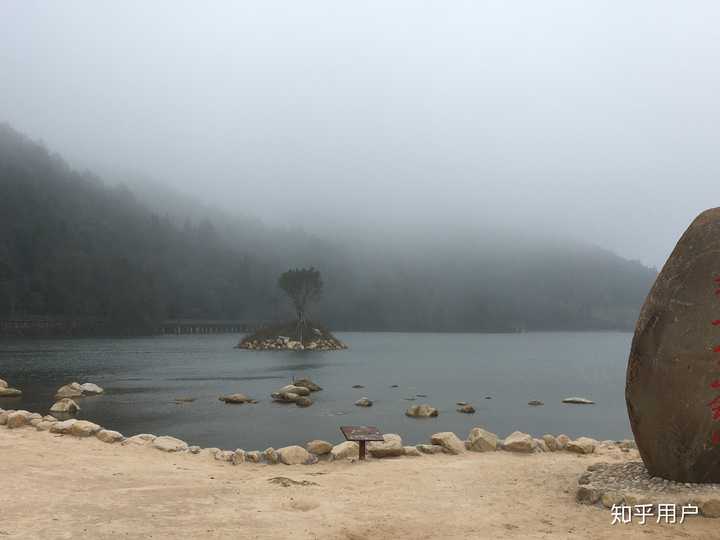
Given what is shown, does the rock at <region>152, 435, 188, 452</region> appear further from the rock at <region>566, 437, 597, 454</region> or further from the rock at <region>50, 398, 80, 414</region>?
the rock at <region>50, 398, 80, 414</region>

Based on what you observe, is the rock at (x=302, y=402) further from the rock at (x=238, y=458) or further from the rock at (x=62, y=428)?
the rock at (x=238, y=458)

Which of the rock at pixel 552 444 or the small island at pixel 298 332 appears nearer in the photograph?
the rock at pixel 552 444

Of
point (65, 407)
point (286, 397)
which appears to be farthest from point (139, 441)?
point (286, 397)

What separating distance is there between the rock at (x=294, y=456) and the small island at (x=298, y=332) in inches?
4253

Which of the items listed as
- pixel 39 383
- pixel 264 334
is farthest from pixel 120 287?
pixel 39 383

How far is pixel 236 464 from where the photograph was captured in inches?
648

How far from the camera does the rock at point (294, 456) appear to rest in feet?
54.4

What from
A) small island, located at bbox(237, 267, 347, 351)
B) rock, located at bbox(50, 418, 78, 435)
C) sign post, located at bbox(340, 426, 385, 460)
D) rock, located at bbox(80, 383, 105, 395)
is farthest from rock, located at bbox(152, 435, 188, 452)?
small island, located at bbox(237, 267, 347, 351)

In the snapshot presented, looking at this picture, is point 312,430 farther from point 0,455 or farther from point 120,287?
point 120,287

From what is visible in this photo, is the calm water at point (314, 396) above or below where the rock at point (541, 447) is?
below

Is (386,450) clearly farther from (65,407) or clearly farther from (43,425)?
(65,407)

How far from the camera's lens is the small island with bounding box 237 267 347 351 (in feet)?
413

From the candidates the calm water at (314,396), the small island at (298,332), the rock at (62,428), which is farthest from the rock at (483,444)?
the small island at (298,332)

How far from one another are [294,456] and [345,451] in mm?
1519
